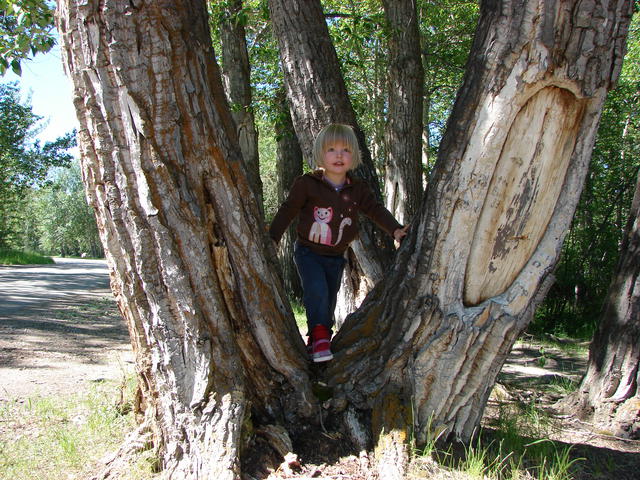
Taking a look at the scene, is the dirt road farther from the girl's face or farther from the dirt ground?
the girl's face

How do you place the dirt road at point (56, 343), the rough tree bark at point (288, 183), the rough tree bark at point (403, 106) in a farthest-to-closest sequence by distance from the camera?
1. the rough tree bark at point (288, 183)
2. the rough tree bark at point (403, 106)
3. the dirt road at point (56, 343)

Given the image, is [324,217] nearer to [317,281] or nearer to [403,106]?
[317,281]

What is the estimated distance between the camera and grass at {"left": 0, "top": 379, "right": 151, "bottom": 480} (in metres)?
2.79

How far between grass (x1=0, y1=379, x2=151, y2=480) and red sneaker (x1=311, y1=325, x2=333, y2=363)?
1115mm

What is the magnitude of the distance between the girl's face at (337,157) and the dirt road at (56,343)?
7.83ft

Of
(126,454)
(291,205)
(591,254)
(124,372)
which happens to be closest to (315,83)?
(291,205)

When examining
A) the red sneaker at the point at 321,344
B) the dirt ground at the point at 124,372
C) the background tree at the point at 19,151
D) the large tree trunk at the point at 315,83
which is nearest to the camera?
the dirt ground at the point at 124,372

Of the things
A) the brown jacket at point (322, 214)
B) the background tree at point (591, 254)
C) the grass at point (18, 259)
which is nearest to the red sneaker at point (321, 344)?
the brown jacket at point (322, 214)

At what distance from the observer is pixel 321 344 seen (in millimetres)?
3223

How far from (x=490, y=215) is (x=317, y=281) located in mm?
1317

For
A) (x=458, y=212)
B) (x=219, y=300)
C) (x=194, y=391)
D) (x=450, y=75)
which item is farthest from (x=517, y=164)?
(x=450, y=75)

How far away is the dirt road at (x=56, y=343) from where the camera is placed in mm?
4609

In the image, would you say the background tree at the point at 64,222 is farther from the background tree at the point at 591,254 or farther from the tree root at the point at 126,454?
the tree root at the point at 126,454

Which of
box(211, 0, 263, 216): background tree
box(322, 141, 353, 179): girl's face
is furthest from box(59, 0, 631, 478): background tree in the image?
box(211, 0, 263, 216): background tree
